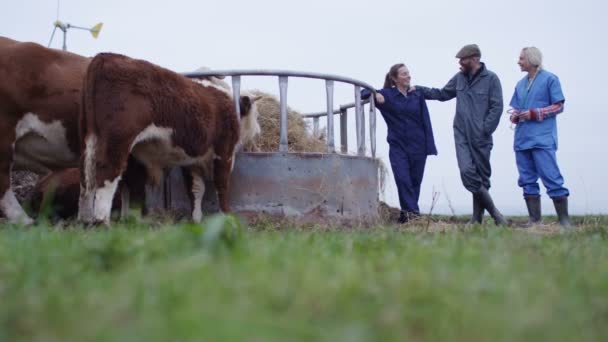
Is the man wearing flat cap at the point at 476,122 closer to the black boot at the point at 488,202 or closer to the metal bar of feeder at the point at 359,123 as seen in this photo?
the black boot at the point at 488,202

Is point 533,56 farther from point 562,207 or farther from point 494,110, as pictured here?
point 562,207

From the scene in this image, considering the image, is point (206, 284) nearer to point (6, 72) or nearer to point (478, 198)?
point (6, 72)

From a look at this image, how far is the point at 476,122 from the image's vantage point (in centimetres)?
877

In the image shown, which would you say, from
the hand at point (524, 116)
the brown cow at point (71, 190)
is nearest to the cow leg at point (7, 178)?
the brown cow at point (71, 190)

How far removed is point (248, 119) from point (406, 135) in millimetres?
2568

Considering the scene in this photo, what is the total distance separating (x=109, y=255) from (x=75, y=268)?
200 millimetres

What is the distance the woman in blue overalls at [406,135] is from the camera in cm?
942

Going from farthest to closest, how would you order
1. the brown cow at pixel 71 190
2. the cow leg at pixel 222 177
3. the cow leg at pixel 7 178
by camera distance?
the cow leg at pixel 222 177, the brown cow at pixel 71 190, the cow leg at pixel 7 178

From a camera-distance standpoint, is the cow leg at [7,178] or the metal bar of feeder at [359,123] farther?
the metal bar of feeder at [359,123]

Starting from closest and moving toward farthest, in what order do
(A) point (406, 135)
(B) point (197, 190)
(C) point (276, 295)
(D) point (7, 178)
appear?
(C) point (276, 295) → (D) point (7, 178) → (B) point (197, 190) → (A) point (406, 135)

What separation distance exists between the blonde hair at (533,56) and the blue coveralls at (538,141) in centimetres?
12

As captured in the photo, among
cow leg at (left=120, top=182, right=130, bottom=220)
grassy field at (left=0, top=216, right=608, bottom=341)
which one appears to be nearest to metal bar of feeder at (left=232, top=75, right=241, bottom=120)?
cow leg at (left=120, top=182, right=130, bottom=220)

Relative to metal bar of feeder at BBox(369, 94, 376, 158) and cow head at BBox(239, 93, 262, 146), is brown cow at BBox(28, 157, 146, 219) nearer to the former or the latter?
cow head at BBox(239, 93, 262, 146)

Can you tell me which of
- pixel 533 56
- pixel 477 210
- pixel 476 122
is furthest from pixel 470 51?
pixel 477 210
